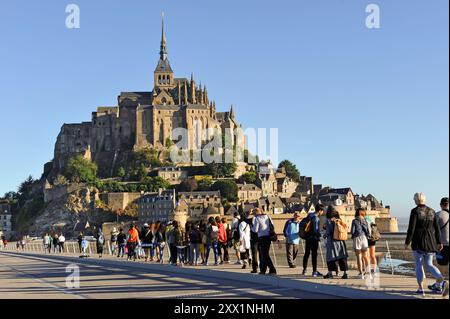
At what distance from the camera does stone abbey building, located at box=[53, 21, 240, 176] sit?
358 feet

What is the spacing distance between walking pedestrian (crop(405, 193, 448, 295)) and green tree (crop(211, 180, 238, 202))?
273 ft

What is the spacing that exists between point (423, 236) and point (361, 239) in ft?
8.95

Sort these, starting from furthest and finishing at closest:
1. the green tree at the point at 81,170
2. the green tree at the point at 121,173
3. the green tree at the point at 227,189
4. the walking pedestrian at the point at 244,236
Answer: the green tree at the point at 121,173, the green tree at the point at 81,170, the green tree at the point at 227,189, the walking pedestrian at the point at 244,236

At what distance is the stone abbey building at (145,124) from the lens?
109062 millimetres

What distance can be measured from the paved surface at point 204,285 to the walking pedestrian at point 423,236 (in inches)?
18.0

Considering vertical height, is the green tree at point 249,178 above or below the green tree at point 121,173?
below

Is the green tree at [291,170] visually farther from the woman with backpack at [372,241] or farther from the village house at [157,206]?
the woman with backpack at [372,241]

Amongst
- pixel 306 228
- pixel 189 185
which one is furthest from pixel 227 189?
pixel 306 228

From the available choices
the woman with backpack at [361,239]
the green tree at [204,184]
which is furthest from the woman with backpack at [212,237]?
the green tree at [204,184]

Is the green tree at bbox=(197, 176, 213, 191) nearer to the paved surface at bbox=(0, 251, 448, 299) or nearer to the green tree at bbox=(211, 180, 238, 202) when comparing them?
the green tree at bbox=(211, 180, 238, 202)

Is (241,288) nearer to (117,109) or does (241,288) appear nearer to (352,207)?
(352,207)

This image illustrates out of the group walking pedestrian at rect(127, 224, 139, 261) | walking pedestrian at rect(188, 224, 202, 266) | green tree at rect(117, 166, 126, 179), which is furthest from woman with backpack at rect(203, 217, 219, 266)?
green tree at rect(117, 166, 126, 179)

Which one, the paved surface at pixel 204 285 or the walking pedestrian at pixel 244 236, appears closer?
the paved surface at pixel 204 285

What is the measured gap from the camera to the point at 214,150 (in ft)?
353
